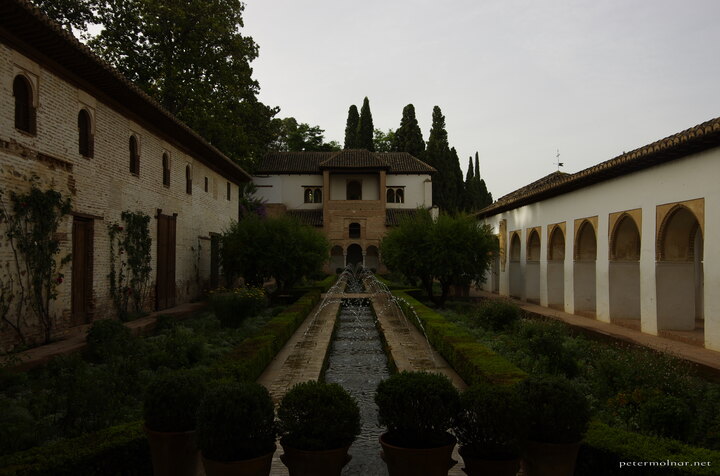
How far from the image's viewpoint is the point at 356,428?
4207mm

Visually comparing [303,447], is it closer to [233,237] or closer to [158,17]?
[233,237]

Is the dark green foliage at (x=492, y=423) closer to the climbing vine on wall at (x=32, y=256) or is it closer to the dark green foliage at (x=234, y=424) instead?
the dark green foliage at (x=234, y=424)

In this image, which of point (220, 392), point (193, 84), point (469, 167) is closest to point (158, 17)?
point (193, 84)

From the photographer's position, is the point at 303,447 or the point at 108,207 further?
the point at 108,207

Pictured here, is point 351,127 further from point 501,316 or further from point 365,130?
point 501,316

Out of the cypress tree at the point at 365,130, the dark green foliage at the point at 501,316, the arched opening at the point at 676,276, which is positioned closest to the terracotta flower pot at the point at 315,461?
the dark green foliage at the point at 501,316

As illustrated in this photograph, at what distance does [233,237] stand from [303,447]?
15.3 m

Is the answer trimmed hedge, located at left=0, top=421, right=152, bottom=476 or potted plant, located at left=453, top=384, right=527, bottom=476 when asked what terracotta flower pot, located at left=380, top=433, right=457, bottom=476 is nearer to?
potted plant, located at left=453, top=384, right=527, bottom=476

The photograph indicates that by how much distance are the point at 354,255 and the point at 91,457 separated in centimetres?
3818

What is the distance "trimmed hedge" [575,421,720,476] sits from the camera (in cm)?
402

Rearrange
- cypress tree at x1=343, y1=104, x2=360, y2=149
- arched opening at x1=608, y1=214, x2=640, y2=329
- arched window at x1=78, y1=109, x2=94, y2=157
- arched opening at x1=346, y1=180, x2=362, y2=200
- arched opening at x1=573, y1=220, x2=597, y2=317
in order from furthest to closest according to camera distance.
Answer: cypress tree at x1=343, y1=104, x2=360, y2=149 → arched opening at x1=346, y1=180, x2=362, y2=200 → arched opening at x1=573, y1=220, x2=597, y2=317 → arched opening at x1=608, y1=214, x2=640, y2=329 → arched window at x1=78, y1=109, x2=94, y2=157

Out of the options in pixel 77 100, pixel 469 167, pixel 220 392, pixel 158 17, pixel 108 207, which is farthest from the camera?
pixel 469 167

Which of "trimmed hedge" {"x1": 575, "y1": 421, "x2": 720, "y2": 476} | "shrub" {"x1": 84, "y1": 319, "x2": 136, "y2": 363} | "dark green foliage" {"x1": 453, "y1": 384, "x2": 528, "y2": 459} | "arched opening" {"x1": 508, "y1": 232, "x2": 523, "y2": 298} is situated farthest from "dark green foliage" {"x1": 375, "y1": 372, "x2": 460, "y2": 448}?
"arched opening" {"x1": 508, "y1": 232, "x2": 523, "y2": 298}

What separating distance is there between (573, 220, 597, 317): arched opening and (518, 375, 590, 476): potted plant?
43.6 ft
